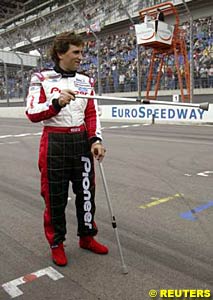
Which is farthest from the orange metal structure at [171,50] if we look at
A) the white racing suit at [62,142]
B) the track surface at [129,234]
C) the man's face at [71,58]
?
the man's face at [71,58]

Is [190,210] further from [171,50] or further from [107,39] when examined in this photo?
[107,39]

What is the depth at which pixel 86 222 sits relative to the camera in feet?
11.1

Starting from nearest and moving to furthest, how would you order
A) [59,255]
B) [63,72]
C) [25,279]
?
[25,279]
[63,72]
[59,255]

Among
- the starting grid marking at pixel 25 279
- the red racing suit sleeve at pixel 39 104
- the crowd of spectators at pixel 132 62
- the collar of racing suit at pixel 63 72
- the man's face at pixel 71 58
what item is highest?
the crowd of spectators at pixel 132 62

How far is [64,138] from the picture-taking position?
316 centimetres

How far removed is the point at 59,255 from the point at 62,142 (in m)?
0.97

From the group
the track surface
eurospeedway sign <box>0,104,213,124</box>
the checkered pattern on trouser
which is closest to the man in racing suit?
the checkered pattern on trouser

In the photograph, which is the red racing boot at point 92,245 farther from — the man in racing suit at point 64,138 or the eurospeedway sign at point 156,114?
the eurospeedway sign at point 156,114

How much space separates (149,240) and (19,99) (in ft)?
78.9

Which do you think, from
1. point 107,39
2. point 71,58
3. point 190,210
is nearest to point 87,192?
point 71,58

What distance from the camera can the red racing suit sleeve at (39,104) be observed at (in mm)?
2929

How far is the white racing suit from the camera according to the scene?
309 cm

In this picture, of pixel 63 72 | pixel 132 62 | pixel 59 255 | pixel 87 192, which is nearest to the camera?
pixel 63 72

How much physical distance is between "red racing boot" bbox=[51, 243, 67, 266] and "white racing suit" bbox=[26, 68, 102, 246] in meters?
0.05
